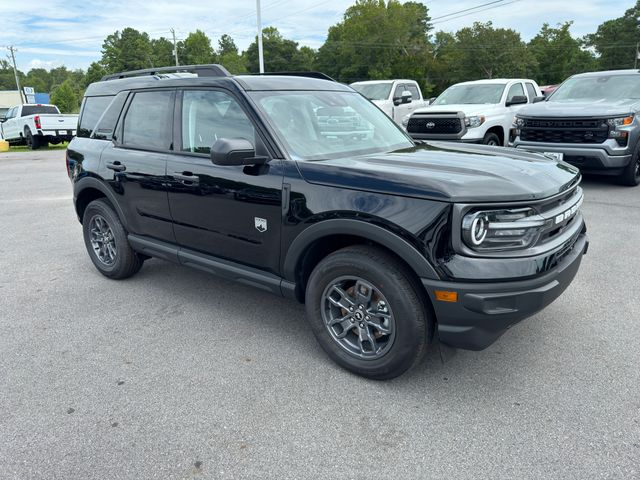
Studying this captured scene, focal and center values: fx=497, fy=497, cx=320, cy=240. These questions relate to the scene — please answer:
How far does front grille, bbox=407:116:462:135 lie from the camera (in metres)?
9.58

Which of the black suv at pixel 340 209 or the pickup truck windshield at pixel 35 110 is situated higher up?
the pickup truck windshield at pixel 35 110

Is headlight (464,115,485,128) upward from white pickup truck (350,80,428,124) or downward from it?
downward

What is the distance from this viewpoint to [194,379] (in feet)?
10.1

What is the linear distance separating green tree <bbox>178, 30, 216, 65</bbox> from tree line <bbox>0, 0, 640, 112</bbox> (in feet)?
24.3

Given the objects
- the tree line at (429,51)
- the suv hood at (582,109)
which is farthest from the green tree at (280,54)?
the suv hood at (582,109)

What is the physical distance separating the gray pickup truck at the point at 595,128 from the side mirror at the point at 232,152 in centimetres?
552

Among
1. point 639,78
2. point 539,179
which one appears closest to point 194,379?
point 539,179

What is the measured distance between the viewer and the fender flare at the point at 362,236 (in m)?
2.60

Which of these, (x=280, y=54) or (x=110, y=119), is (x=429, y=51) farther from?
(x=110, y=119)

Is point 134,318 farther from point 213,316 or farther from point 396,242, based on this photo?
point 396,242

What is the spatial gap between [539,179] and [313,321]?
1588mm

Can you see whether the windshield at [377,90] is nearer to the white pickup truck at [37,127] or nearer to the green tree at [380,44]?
the white pickup truck at [37,127]

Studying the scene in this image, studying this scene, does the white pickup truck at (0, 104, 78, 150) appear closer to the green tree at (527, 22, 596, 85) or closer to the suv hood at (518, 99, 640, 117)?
the suv hood at (518, 99, 640, 117)

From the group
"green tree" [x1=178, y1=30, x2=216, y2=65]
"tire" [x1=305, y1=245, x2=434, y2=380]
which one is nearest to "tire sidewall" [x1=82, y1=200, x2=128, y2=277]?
"tire" [x1=305, y1=245, x2=434, y2=380]
